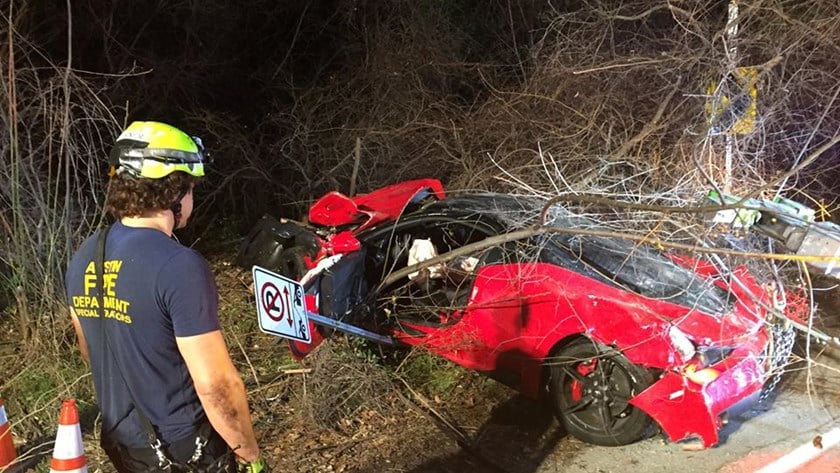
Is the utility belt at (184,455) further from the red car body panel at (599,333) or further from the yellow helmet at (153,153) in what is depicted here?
the red car body panel at (599,333)

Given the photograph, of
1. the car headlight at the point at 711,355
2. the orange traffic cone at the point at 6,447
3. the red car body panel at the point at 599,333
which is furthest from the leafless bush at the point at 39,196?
the car headlight at the point at 711,355

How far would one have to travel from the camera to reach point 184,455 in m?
2.09

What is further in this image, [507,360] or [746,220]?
[507,360]

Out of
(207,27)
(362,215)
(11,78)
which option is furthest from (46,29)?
(362,215)

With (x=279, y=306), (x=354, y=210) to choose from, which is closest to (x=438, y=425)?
(x=279, y=306)

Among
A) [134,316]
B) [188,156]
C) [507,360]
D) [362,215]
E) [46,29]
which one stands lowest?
[507,360]

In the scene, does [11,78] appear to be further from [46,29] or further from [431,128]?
[431,128]

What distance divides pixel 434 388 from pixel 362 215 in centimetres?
143

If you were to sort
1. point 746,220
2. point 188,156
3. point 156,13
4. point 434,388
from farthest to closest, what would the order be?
point 156,13 → point 434,388 → point 746,220 → point 188,156

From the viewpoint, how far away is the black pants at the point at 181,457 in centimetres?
208

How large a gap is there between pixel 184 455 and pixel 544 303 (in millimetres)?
2683

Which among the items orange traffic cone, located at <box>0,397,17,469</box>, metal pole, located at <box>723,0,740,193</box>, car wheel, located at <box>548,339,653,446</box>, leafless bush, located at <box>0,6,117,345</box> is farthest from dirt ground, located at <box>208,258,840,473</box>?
leafless bush, located at <box>0,6,117,345</box>

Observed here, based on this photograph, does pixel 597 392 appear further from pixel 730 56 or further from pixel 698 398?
pixel 730 56

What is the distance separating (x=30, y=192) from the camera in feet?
16.9
